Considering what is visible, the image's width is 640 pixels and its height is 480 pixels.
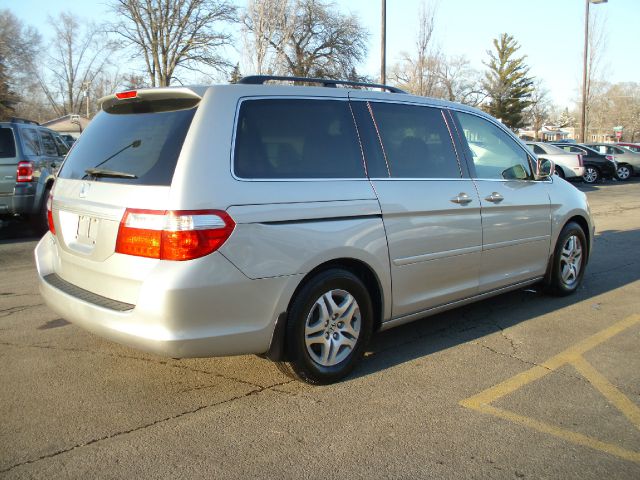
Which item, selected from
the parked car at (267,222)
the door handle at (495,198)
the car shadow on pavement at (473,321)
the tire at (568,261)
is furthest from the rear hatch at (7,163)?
the tire at (568,261)

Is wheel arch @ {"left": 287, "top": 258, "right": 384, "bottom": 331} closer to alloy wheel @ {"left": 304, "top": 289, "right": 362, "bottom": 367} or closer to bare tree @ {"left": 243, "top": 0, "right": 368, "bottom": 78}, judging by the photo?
alloy wheel @ {"left": 304, "top": 289, "right": 362, "bottom": 367}

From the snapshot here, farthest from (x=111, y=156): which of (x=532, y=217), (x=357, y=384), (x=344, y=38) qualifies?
(x=344, y=38)

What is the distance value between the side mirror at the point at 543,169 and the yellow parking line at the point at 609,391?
1882 millimetres

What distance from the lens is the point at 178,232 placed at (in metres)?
2.99

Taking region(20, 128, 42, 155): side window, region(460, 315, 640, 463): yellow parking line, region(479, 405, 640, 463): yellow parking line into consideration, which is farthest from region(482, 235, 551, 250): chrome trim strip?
region(20, 128, 42, 155): side window

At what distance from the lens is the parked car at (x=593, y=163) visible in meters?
24.0

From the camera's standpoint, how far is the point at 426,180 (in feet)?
13.9

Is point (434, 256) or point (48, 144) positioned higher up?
point (48, 144)

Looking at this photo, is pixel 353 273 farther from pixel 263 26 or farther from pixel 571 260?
pixel 263 26

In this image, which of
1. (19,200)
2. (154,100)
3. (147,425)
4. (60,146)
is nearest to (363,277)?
(147,425)

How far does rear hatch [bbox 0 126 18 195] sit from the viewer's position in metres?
9.09

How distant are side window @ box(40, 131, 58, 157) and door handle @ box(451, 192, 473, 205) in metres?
8.12

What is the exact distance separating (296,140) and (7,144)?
7476 mm

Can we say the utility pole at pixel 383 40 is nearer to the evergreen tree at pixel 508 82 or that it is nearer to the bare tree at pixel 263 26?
the bare tree at pixel 263 26
